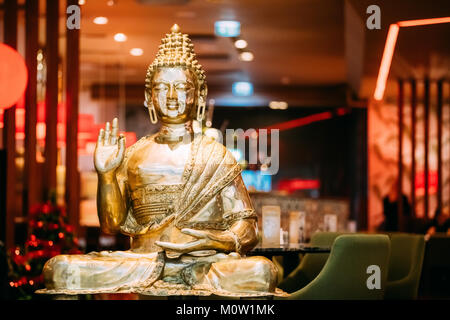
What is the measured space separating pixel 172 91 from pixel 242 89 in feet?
37.0

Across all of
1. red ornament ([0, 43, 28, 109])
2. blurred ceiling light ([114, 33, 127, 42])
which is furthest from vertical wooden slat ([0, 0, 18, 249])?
blurred ceiling light ([114, 33, 127, 42])

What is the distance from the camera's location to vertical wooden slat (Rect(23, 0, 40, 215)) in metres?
7.21

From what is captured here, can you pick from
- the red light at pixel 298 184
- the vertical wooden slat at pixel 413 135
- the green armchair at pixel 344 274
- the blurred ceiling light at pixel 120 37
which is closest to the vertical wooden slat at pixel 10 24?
the blurred ceiling light at pixel 120 37

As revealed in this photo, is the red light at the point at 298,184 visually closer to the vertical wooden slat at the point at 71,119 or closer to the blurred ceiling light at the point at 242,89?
the blurred ceiling light at the point at 242,89

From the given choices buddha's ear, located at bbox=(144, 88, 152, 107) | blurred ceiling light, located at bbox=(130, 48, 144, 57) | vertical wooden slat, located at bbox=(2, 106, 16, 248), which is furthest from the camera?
blurred ceiling light, located at bbox=(130, 48, 144, 57)

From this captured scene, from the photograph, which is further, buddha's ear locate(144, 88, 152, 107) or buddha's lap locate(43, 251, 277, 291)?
buddha's ear locate(144, 88, 152, 107)

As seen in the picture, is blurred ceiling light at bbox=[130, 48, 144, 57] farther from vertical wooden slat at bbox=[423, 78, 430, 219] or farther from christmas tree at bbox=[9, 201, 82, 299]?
christmas tree at bbox=[9, 201, 82, 299]

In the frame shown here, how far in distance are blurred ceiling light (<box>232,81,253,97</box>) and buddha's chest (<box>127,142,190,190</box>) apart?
10903mm

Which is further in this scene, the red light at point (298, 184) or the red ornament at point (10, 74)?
the red light at point (298, 184)

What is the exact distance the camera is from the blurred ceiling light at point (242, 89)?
14.9 meters

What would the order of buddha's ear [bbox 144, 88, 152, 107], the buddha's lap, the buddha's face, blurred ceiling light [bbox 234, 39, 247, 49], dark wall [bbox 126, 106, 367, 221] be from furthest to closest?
1. dark wall [bbox 126, 106, 367, 221]
2. blurred ceiling light [bbox 234, 39, 247, 49]
3. buddha's ear [bbox 144, 88, 152, 107]
4. the buddha's face
5. the buddha's lap
